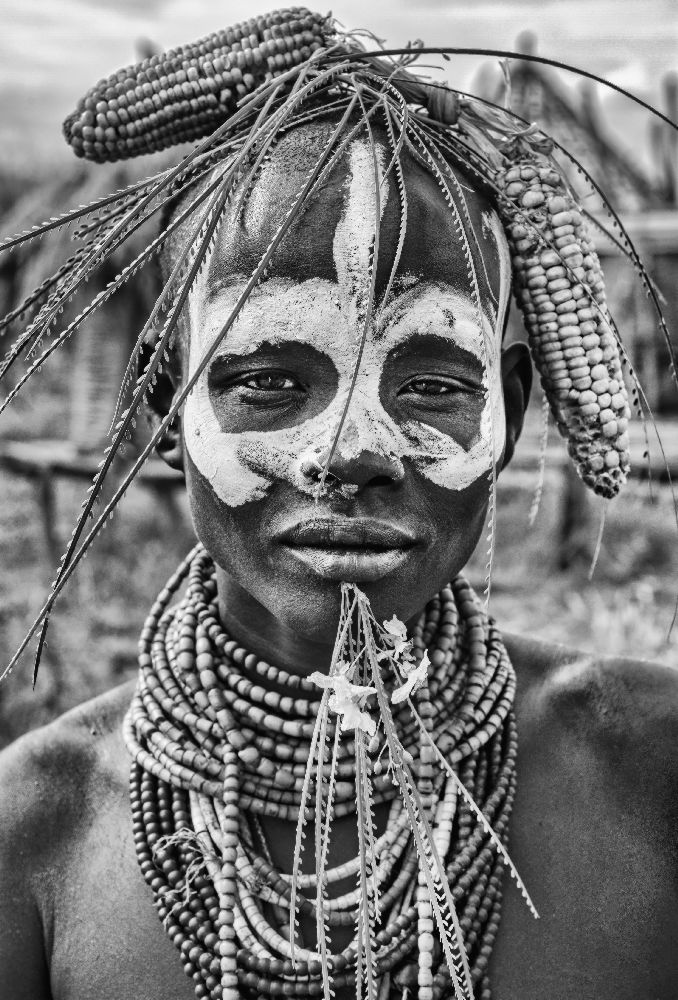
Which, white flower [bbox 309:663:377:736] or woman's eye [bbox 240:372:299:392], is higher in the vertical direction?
woman's eye [bbox 240:372:299:392]

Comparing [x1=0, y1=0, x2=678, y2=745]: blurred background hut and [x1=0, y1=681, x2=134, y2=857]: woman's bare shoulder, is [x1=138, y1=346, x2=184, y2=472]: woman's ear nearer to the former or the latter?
[x1=0, y1=681, x2=134, y2=857]: woman's bare shoulder

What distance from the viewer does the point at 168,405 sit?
85.9 inches

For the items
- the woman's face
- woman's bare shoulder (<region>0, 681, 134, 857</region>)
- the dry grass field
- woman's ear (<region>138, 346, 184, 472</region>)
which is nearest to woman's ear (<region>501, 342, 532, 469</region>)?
the woman's face

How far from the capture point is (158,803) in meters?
2.05

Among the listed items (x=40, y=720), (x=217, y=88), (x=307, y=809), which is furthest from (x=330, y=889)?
(x=40, y=720)

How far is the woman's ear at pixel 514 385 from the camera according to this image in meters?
2.06

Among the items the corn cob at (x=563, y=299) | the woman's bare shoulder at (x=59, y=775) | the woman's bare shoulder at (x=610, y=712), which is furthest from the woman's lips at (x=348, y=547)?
the woman's bare shoulder at (x=59, y=775)

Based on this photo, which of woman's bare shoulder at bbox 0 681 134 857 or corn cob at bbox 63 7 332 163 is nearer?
corn cob at bbox 63 7 332 163

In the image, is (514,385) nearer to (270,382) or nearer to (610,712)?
(270,382)

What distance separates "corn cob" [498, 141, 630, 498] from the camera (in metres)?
1.92

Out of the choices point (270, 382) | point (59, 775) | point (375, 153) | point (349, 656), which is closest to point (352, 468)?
point (270, 382)

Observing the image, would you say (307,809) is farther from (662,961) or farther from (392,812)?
(662,961)

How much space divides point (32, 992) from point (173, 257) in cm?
142

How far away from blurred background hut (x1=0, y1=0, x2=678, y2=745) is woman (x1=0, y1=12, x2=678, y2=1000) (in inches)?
167
